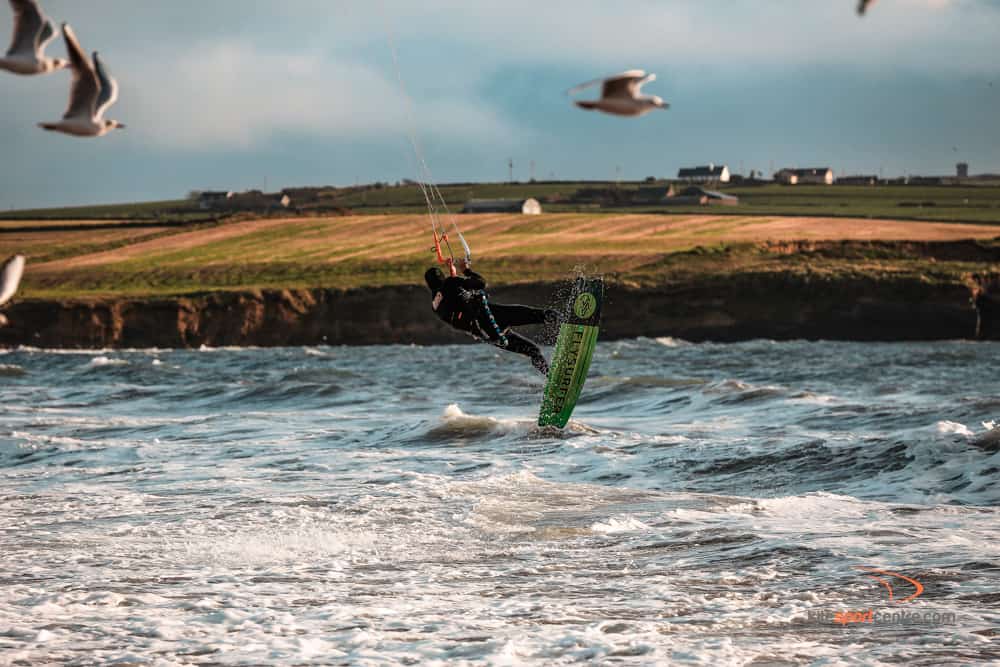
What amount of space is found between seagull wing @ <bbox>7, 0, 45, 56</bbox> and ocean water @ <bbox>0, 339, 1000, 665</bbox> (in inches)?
201

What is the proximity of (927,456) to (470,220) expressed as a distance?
233ft

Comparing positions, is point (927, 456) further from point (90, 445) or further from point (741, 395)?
point (90, 445)

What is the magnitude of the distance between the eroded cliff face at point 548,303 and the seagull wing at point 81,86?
45.5 meters

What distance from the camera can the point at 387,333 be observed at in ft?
192

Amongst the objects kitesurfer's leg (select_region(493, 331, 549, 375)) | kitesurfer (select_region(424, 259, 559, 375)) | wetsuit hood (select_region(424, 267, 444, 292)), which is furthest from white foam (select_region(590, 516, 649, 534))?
wetsuit hood (select_region(424, 267, 444, 292))

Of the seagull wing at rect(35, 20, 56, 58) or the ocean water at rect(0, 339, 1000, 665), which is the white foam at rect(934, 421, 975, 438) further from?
the seagull wing at rect(35, 20, 56, 58)

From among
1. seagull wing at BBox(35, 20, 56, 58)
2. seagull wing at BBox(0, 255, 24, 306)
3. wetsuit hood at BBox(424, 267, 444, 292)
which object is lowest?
wetsuit hood at BBox(424, 267, 444, 292)

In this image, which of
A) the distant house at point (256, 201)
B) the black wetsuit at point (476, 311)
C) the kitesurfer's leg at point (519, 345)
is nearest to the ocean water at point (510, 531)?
the kitesurfer's leg at point (519, 345)

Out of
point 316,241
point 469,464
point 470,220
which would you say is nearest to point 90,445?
point 469,464

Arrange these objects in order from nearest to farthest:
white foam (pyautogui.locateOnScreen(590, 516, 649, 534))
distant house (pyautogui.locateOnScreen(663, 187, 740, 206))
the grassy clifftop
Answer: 1. white foam (pyautogui.locateOnScreen(590, 516, 649, 534))
2. the grassy clifftop
3. distant house (pyautogui.locateOnScreen(663, 187, 740, 206))

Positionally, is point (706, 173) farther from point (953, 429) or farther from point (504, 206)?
point (953, 429)

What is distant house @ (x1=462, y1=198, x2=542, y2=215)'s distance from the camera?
346 ft

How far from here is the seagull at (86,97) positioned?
1140 centimetres

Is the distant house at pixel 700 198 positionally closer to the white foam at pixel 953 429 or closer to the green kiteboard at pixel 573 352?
the green kiteboard at pixel 573 352
